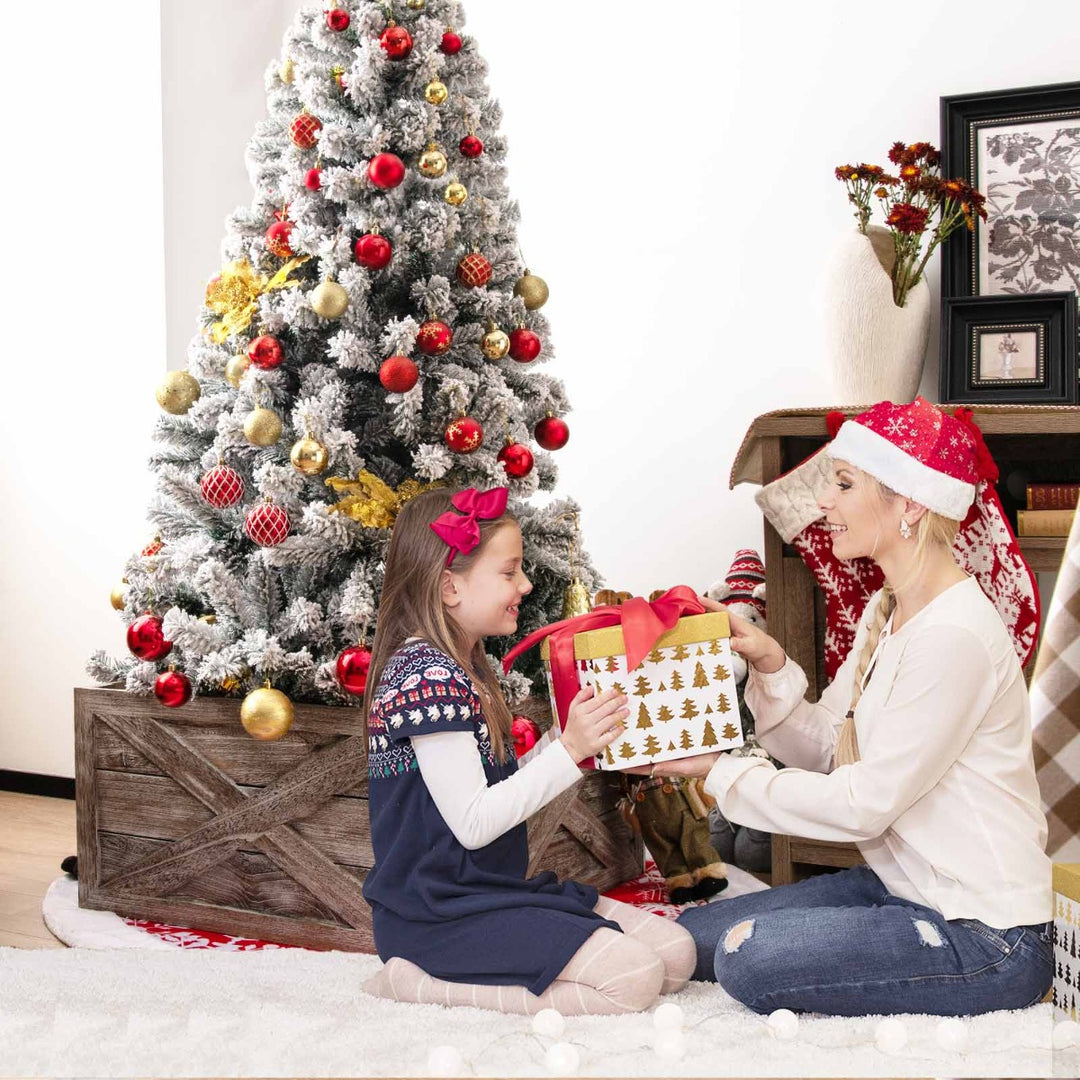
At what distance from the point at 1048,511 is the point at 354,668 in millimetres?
1280

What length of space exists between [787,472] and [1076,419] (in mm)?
508

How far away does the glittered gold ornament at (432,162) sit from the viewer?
217 cm

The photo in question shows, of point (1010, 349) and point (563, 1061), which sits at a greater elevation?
point (1010, 349)

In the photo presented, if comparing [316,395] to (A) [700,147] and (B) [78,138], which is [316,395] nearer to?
(A) [700,147]

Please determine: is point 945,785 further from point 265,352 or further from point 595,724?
point 265,352

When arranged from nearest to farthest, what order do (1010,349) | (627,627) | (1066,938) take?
(1066,938) → (627,627) → (1010,349)

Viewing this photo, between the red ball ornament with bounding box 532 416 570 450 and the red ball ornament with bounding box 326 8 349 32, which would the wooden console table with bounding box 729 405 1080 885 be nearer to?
the red ball ornament with bounding box 532 416 570 450

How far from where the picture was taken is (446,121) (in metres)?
2.28

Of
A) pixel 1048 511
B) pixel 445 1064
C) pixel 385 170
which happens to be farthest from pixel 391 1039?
pixel 1048 511

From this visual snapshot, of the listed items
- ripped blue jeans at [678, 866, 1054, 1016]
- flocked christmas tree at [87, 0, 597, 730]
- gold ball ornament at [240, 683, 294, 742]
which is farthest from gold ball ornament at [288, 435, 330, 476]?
ripped blue jeans at [678, 866, 1054, 1016]

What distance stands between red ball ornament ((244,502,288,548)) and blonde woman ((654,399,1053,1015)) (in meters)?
0.84

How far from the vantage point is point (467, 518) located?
1.65 meters

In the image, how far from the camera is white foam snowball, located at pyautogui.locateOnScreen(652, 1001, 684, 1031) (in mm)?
1449

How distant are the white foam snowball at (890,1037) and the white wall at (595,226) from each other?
5.71 ft
